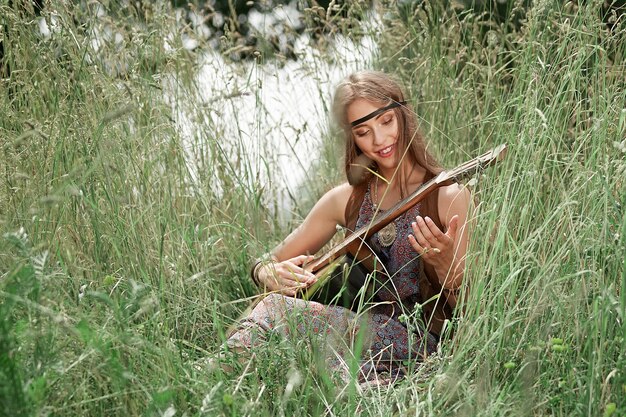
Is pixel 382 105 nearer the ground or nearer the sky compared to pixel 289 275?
nearer the sky

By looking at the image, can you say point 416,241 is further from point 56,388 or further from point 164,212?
point 56,388

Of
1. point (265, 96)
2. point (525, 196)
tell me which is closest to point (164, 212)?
point (525, 196)

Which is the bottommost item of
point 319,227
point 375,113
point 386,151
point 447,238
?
point 447,238

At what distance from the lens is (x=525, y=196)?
96.7 inches

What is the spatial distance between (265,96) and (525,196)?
173 centimetres

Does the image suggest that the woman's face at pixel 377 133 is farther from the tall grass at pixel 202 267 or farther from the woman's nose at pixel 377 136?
the tall grass at pixel 202 267

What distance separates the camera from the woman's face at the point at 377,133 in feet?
9.56

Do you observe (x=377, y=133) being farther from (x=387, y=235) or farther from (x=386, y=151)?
(x=387, y=235)

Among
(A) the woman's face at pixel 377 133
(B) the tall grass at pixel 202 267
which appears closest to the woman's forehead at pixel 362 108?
Result: (A) the woman's face at pixel 377 133

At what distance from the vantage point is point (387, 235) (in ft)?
9.60

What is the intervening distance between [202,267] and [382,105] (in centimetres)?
→ 74

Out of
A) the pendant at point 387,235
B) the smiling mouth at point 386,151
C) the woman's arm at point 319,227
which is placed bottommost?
the pendant at point 387,235

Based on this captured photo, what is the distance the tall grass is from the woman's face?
15.2 inches

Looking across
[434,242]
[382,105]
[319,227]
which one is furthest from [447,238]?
[319,227]
